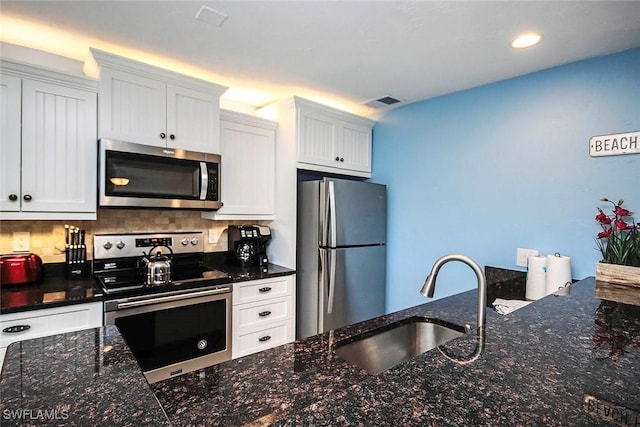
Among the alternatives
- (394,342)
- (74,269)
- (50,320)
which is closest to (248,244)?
(74,269)

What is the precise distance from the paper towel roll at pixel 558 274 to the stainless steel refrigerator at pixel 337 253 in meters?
1.32

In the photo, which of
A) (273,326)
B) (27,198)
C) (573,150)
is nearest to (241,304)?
(273,326)

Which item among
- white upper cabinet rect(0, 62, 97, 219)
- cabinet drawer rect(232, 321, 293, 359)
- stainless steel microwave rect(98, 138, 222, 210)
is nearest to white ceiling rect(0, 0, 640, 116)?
white upper cabinet rect(0, 62, 97, 219)

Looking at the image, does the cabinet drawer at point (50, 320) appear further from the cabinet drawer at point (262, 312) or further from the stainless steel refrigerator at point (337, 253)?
the stainless steel refrigerator at point (337, 253)

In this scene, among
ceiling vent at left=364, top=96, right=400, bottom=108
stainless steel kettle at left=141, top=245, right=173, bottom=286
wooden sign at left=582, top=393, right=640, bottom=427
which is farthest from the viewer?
ceiling vent at left=364, top=96, right=400, bottom=108

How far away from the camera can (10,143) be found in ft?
5.84

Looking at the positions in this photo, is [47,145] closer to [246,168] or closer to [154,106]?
[154,106]

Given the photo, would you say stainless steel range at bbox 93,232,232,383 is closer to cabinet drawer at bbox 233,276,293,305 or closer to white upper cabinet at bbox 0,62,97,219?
cabinet drawer at bbox 233,276,293,305

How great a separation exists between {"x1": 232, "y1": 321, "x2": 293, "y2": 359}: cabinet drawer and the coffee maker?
0.48 m

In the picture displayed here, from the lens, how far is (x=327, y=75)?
7.93ft

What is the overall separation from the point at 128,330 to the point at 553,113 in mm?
2896

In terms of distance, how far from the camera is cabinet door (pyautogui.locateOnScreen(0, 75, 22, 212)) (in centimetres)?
176

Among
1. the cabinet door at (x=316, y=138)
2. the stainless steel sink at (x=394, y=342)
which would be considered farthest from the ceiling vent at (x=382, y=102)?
the stainless steel sink at (x=394, y=342)

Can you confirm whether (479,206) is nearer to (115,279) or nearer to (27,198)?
(115,279)
